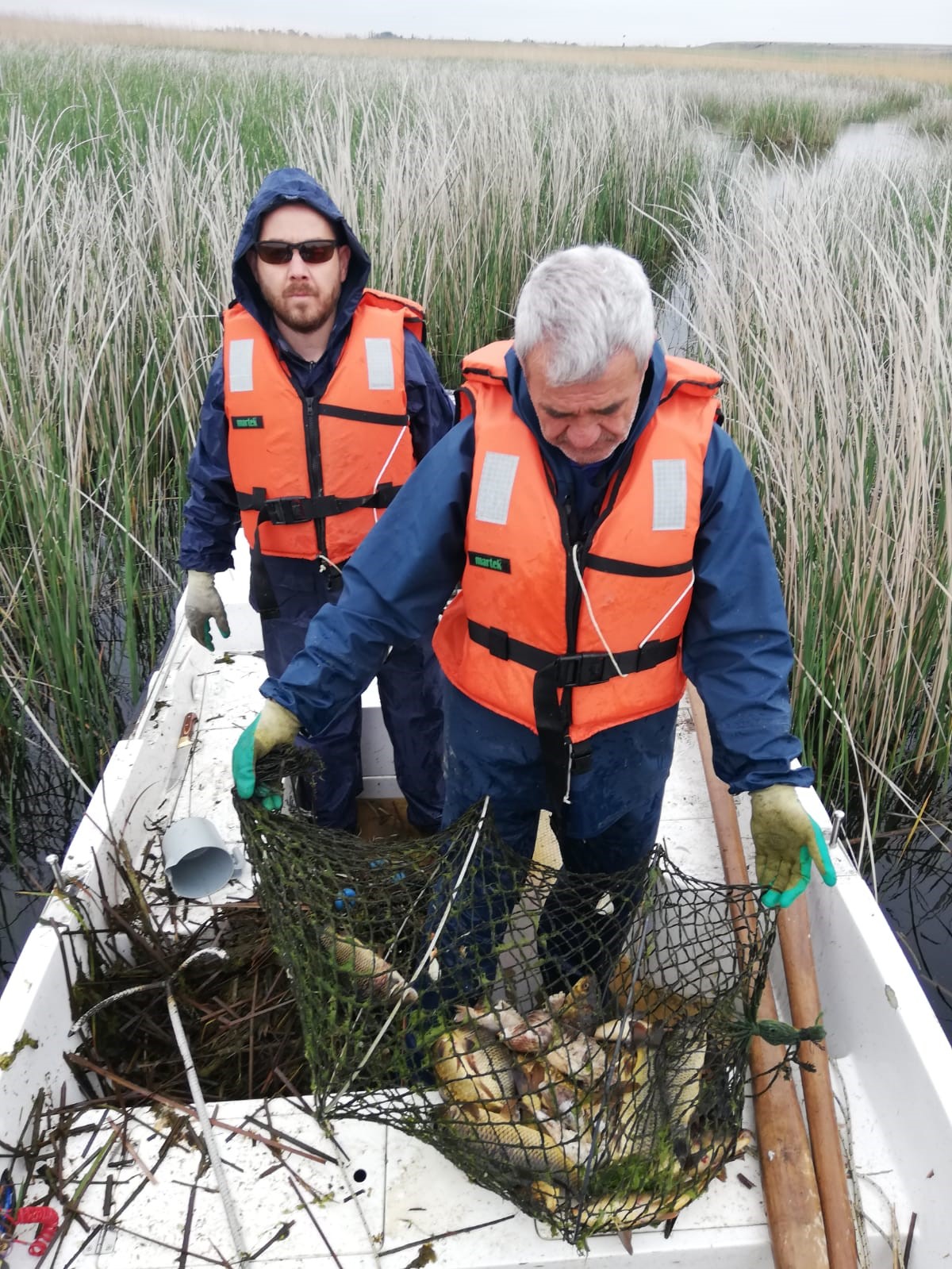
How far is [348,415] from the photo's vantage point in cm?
245

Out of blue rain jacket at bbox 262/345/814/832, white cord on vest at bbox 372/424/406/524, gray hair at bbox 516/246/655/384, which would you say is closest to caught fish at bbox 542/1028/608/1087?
blue rain jacket at bbox 262/345/814/832

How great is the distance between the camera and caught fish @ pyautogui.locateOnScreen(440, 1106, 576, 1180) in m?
1.44

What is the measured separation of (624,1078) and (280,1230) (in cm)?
68

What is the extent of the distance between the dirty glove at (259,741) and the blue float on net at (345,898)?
27cm

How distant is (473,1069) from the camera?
5.24ft

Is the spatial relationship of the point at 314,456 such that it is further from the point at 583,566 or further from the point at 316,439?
the point at 583,566

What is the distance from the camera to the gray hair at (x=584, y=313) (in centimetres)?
126

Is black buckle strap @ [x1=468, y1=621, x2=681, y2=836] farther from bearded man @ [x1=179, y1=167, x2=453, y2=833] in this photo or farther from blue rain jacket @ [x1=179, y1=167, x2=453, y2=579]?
blue rain jacket @ [x1=179, y1=167, x2=453, y2=579]

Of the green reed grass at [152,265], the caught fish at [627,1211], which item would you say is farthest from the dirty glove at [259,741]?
the green reed grass at [152,265]

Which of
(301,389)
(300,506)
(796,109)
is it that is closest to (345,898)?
(300,506)

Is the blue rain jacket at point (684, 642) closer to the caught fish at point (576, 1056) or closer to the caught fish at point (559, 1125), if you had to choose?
the caught fish at point (576, 1056)

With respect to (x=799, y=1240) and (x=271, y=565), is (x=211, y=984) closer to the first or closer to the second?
(x=271, y=565)

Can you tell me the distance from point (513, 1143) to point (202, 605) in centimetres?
170

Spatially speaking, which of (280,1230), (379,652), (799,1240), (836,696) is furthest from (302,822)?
(836,696)
